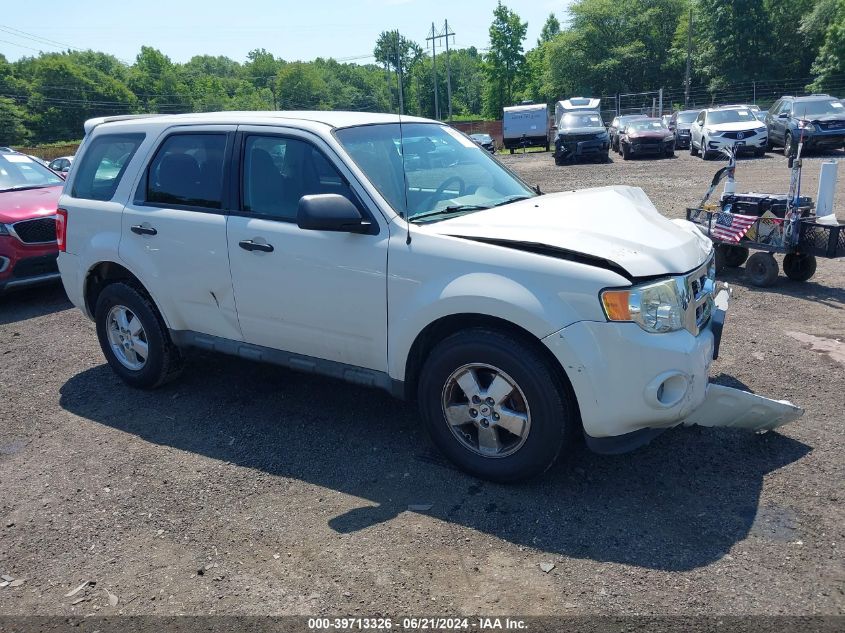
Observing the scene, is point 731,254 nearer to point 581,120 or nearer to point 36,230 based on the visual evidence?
point 36,230

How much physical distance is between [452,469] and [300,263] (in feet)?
5.00

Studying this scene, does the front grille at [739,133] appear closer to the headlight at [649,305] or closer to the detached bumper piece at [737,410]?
the detached bumper piece at [737,410]

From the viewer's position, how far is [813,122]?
21.4 metres

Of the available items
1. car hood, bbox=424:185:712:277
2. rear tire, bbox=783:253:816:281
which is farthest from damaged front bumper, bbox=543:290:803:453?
rear tire, bbox=783:253:816:281

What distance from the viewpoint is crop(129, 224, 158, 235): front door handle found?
495cm

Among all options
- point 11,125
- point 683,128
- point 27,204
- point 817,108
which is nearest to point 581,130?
point 683,128

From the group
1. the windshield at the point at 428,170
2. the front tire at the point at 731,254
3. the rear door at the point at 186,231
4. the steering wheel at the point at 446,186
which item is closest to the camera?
the windshield at the point at 428,170

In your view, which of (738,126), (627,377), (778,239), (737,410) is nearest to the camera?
(627,377)

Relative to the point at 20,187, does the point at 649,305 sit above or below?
below

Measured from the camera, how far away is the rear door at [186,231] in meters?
4.68

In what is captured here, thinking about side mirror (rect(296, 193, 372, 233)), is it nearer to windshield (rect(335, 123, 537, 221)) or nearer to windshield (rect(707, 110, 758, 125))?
windshield (rect(335, 123, 537, 221))

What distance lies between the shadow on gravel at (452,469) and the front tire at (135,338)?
180mm

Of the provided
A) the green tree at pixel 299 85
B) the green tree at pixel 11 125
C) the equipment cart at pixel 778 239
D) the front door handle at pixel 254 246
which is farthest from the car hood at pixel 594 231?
the green tree at pixel 11 125

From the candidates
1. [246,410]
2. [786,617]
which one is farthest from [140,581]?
[786,617]
